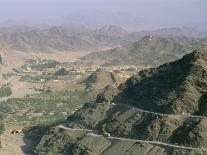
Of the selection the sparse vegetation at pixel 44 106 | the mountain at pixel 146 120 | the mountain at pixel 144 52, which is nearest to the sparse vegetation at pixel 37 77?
the sparse vegetation at pixel 44 106

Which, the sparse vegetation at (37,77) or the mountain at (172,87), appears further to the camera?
the sparse vegetation at (37,77)

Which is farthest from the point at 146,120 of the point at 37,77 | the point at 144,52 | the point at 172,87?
the point at 144,52

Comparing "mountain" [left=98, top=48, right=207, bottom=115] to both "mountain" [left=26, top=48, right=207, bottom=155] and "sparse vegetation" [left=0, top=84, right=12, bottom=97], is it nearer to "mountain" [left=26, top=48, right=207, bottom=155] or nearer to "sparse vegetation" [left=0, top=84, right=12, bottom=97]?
"mountain" [left=26, top=48, right=207, bottom=155]

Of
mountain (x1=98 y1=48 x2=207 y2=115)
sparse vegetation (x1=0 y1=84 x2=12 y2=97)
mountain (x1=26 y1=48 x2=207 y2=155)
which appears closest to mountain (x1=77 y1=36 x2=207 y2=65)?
sparse vegetation (x1=0 y1=84 x2=12 y2=97)

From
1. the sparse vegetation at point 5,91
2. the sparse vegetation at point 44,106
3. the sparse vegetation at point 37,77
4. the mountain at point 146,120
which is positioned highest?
the mountain at point 146,120

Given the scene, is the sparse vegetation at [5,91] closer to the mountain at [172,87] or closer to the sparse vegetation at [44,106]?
the sparse vegetation at [44,106]

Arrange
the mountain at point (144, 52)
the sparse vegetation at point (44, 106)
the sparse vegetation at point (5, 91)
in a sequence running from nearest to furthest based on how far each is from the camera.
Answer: the sparse vegetation at point (44, 106)
the sparse vegetation at point (5, 91)
the mountain at point (144, 52)

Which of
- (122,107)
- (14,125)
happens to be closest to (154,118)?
(122,107)

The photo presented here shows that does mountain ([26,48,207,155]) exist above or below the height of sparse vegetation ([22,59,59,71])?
above

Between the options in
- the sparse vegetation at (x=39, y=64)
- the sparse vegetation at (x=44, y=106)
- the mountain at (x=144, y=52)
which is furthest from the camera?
the mountain at (x=144, y=52)
